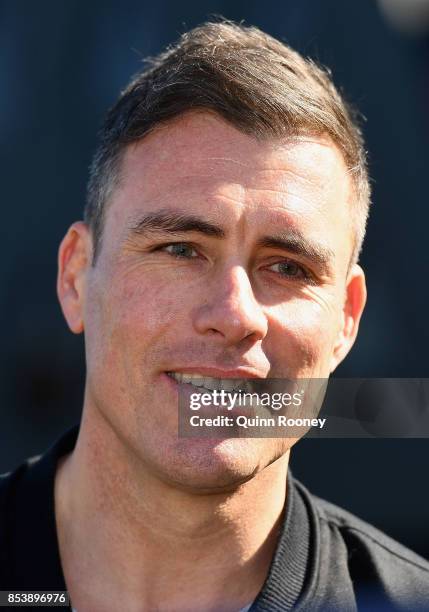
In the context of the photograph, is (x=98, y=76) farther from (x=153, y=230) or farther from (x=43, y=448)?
(x=153, y=230)

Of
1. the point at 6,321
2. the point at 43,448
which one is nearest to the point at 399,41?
the point at 6,321

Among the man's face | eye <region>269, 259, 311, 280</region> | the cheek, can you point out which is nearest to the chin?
the man's face

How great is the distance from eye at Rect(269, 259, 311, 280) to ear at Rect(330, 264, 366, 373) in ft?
0.98

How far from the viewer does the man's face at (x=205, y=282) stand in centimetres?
257

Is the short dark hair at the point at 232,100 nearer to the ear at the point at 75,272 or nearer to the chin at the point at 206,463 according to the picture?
the ear at the point at 75,272

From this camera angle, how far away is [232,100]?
2.78m

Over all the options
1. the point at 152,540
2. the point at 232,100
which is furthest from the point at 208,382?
the point at 232,100

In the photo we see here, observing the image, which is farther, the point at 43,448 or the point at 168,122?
the point at 43,448

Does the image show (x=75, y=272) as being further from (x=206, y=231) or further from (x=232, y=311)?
(x=232, y=311)

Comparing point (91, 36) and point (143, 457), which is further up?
point (91, 36)

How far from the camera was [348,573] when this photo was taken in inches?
116

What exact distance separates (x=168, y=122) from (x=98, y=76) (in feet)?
8.98

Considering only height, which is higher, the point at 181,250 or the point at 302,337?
the point at 181,250

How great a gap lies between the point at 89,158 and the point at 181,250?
9.06 ft
